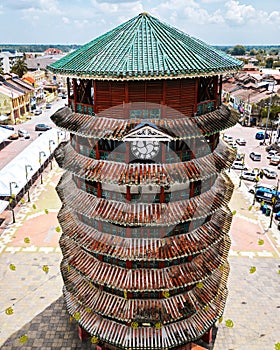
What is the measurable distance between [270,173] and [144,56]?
60.8m

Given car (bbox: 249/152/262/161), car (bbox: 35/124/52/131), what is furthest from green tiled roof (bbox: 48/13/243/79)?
car (bbox: 35/124/52/131)

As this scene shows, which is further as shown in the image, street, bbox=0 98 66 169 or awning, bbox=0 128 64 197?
street, bbox=0 98 66 169

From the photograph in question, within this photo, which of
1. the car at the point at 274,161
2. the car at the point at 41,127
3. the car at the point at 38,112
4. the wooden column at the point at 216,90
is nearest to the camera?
the wooden column at the point at 216,90

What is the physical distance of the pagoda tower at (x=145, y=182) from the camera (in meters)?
22.6

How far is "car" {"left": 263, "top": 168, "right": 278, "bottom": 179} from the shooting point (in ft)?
248

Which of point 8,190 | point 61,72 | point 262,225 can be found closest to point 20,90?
point 8,190

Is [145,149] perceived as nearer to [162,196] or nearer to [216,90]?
[162,196]

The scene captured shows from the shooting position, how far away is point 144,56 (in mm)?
22547

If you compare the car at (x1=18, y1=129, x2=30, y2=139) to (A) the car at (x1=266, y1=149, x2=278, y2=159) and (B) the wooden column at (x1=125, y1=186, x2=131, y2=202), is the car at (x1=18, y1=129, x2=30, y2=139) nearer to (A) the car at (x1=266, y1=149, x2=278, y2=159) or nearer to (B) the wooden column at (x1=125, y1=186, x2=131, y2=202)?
(A) the car at (x1=266, y1=149, x2=278, y2=159)

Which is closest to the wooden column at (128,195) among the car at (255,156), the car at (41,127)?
the car at (255,156)

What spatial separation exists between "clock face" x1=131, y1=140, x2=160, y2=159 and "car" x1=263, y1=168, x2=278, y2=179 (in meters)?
58.6

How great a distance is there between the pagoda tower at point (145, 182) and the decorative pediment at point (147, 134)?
0.06 metres

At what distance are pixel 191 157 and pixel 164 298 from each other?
38.8 ft

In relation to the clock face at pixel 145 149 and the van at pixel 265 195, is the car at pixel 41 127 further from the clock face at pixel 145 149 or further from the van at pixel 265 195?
the clock face at pixel 145 149
